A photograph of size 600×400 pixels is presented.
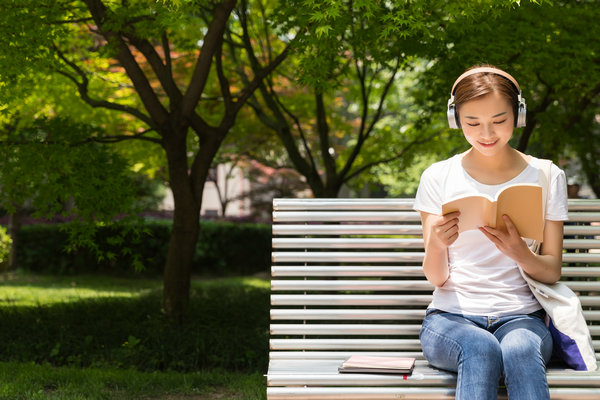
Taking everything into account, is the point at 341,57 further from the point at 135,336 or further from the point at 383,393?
the point at 383,393

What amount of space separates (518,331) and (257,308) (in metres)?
6.59

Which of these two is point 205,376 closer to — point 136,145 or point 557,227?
point 557,227

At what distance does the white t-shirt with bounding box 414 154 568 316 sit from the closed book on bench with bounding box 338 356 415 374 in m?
0.29

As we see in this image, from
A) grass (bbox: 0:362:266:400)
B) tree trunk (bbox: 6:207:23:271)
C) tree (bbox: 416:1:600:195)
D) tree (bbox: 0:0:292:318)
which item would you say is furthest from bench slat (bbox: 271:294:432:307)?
tree trunk (bbox: 6:207:23:271)

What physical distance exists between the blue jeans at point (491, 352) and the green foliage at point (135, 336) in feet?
11.7

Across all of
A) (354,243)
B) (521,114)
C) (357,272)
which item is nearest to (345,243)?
(354,243)

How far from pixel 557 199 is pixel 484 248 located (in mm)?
349

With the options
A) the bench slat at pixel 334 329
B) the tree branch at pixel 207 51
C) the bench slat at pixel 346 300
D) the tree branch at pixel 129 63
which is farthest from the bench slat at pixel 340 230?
the tree branch at pixel 129 63

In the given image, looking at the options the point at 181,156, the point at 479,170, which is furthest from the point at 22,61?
the point at 479,170

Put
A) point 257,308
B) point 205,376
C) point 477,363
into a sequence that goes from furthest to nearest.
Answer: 1. point 257,308
2. point 205,376
3. point 477,363

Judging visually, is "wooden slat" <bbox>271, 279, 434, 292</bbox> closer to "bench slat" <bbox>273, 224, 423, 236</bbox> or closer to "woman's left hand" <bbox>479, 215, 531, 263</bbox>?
"bench slat" <bbox>273, 224, 423, 236</bbox>

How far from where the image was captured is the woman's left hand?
2.72 meters

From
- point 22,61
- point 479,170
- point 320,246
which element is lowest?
point 320,246

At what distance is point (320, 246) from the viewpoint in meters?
3.36
